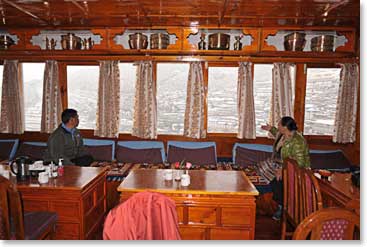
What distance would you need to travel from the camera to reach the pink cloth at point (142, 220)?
4.36 ft

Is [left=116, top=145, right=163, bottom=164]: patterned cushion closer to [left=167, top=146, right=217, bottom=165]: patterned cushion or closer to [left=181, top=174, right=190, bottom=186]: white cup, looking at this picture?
[left=167, top=146, right=217, bottom=165]: patterned cushion

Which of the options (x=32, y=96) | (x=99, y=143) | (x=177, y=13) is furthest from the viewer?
(x=32, y=96)

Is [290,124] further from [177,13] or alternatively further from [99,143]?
[99,143]

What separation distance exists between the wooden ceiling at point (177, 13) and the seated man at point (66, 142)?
1146 mm

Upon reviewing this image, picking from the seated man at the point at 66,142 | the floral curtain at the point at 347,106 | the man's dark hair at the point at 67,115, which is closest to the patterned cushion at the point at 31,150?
the seated man at the point at 66,142

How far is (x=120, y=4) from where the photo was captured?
9.74 ft

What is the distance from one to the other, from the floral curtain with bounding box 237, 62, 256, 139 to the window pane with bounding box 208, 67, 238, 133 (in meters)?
0.15

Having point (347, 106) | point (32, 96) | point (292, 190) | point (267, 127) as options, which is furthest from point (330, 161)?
point (32, 96)

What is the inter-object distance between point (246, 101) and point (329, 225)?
8.97 ft

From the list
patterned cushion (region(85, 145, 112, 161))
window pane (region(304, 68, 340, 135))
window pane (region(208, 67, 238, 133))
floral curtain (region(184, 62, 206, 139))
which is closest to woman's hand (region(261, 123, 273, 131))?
window pane (region(208, 67, 238, 133))

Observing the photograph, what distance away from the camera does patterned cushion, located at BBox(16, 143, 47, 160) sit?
3984mm

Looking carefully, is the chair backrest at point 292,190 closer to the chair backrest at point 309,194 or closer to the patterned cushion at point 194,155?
the chair backrest at point 309,194

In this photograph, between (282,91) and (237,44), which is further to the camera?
(282,91)

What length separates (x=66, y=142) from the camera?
10.0 feet
